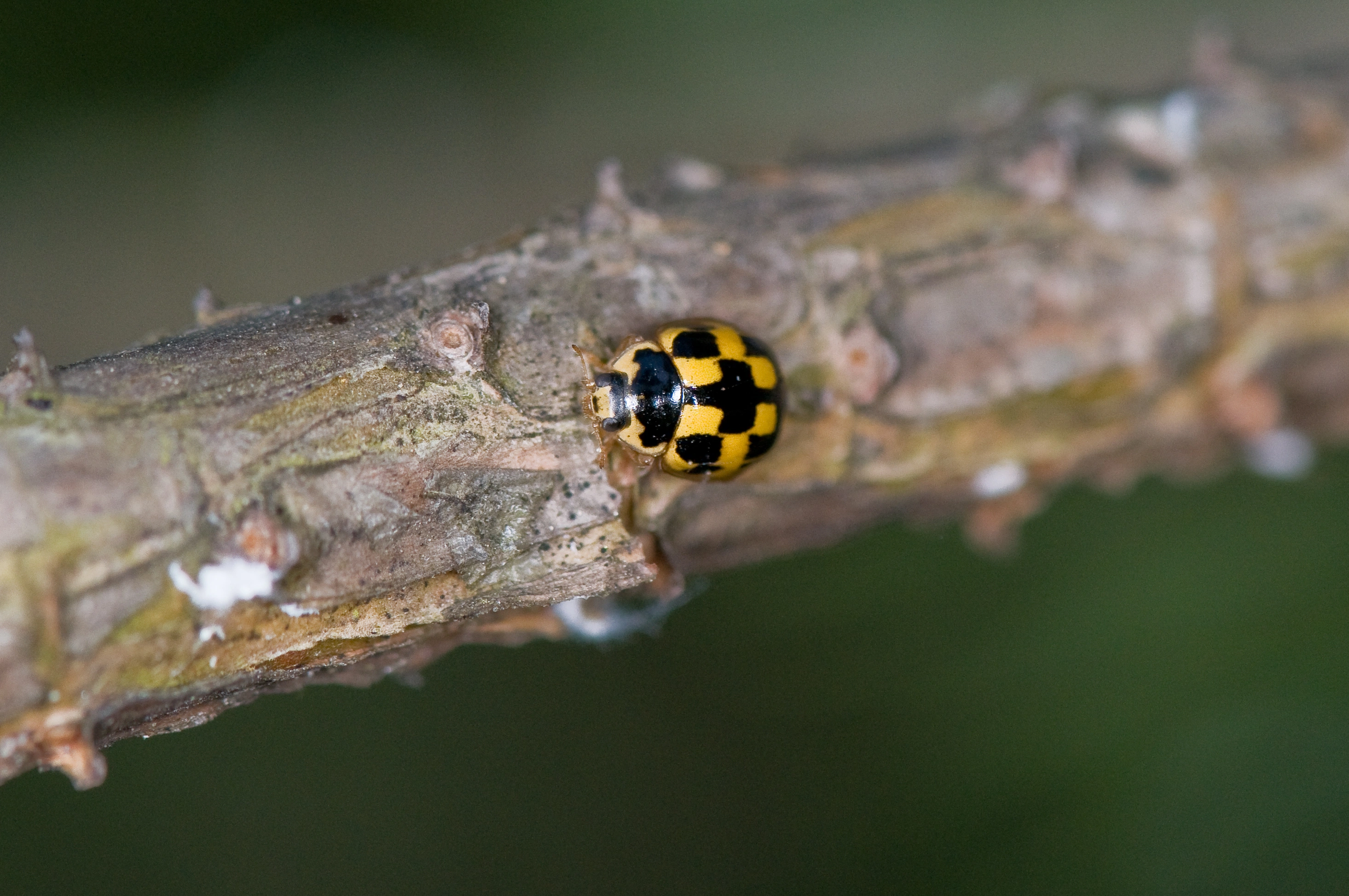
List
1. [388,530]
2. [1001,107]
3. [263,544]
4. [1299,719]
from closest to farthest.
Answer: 1. [263,544]
2. [388,530]
3. [1001,107]
4. [1299,719]

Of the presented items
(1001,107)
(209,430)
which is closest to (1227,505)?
(1001,107)

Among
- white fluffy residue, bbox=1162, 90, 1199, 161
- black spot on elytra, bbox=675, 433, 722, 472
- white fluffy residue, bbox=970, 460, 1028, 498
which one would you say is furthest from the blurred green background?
black spot on elytra, bbox=675, 433, 722, 472

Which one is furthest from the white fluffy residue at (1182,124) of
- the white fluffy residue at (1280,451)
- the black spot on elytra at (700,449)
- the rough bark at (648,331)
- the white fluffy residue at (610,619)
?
the white fluffy residue at (610,619)

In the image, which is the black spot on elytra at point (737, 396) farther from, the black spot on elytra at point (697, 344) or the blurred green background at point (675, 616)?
the blurred green background at point (675, 616)

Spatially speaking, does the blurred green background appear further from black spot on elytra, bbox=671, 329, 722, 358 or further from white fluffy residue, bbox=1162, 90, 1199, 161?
black spot on elytra, bbox=671, 329, 722, 358

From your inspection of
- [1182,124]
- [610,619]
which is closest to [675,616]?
[610,619]

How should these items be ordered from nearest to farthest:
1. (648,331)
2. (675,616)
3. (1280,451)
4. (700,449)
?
(648,331), (700,449), (1280,451), (675,616)

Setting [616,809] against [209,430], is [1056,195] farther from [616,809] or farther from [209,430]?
[616,809]

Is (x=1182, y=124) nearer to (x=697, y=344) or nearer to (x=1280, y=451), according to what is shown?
(x=1280, y=451)
